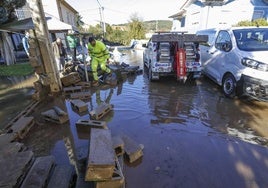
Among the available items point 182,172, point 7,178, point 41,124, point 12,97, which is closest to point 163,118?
point 182,172

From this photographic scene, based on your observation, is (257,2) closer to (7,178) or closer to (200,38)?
(200,38)

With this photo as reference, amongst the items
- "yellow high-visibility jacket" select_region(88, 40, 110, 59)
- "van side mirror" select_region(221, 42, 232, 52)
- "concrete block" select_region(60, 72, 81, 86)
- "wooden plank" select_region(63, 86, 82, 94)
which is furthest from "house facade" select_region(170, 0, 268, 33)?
"wooden plank" select_region(63, 86, 82, 94)

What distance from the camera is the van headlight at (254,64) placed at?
4.55 m

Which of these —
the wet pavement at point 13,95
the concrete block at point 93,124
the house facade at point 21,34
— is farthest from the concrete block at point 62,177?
the house facade at point 21,34

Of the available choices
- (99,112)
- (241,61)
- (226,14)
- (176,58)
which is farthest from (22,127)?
(226,14)

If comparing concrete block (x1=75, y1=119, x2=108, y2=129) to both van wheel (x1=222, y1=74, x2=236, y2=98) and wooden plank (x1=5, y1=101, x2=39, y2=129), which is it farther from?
van wheel (x1=222, y1=74, x2=236, y2=98)

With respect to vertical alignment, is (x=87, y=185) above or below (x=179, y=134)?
above

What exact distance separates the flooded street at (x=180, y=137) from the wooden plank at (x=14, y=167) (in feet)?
1.88

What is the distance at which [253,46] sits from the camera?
5.34m

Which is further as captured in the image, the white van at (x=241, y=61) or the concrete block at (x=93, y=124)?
the white van at (x=241, y=61)

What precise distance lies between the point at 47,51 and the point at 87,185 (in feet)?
16.3

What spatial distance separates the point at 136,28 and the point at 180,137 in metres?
26.8

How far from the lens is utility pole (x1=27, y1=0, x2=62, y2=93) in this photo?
562 cm

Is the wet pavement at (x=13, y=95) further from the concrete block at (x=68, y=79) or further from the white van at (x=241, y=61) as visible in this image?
the white van at (x=241, y=61)
